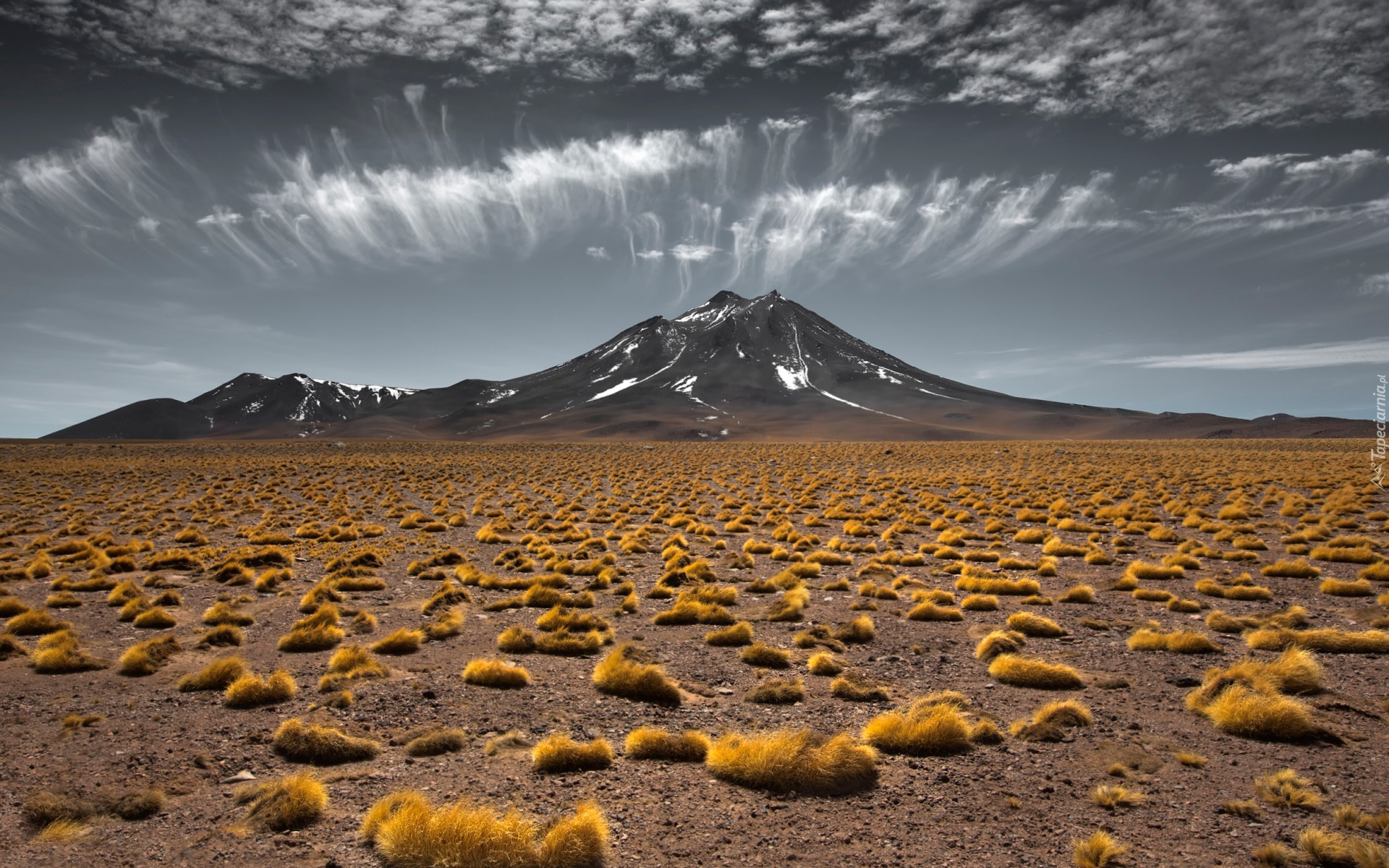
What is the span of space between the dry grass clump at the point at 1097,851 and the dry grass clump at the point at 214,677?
27.8 ft

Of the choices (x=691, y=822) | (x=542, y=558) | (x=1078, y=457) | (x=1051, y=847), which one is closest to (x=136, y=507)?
(x=542, y=558)

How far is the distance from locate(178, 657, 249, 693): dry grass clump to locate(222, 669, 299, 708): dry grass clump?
294 mm

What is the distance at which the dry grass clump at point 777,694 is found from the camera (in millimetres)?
7734

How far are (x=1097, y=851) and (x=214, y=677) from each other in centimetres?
887

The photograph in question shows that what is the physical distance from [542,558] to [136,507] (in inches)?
768

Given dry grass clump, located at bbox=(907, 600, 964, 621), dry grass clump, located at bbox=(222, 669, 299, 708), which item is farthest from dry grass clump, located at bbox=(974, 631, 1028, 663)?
dry grass clump, located at bbox=(222, 669, 299, 708)

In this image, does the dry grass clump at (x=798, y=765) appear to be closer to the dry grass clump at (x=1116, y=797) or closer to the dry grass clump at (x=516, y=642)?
the dry grass clump at (x=1116, y=797)

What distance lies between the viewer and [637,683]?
788cm

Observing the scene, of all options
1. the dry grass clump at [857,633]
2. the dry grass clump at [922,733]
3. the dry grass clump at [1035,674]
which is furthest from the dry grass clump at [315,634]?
the dry grass clump at [1035,674]

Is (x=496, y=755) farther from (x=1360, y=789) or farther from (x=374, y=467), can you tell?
(x=374, y=467)

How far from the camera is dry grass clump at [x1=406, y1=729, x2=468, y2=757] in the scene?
630 centimetres

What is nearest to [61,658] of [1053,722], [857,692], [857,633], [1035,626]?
[857,692]

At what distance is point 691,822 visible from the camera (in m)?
5.18

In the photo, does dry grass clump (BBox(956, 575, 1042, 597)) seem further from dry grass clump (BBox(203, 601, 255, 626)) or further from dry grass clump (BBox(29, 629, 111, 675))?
dry grass clump (BBox(29, 629, 111, 675))
